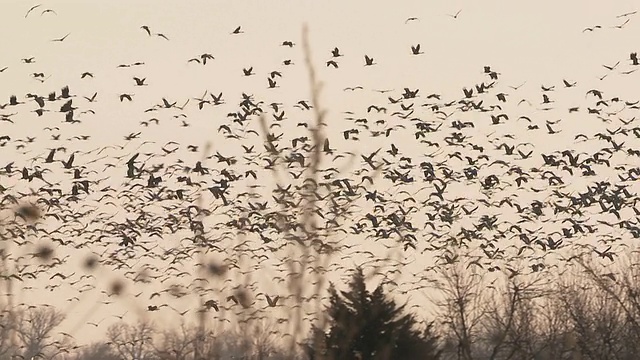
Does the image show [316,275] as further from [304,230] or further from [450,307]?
[450,307]

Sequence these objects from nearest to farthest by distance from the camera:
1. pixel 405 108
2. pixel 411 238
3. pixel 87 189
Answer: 1. pixel 87 189
2. pixel 411 238
3. pixel 405 108

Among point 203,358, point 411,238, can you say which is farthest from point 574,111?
point 203,358

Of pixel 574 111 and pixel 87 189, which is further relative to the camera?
pixel 574 111

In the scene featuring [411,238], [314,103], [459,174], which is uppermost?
[459,174]

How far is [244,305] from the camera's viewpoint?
368 cm

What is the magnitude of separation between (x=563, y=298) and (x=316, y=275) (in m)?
48.0

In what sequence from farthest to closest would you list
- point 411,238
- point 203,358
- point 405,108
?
point 405,108 < point 411,238 < point 203,358

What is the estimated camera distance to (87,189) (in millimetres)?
26906

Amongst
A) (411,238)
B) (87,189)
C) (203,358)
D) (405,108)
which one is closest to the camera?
(203,358)

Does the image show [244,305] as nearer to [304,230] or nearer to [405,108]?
[304,230]

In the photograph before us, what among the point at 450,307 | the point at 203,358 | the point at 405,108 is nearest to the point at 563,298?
the point at 450,307

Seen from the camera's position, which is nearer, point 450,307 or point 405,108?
point 405,108

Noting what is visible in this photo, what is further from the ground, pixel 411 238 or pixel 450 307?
pixel 450 307

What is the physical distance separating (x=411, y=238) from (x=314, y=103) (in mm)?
25713
